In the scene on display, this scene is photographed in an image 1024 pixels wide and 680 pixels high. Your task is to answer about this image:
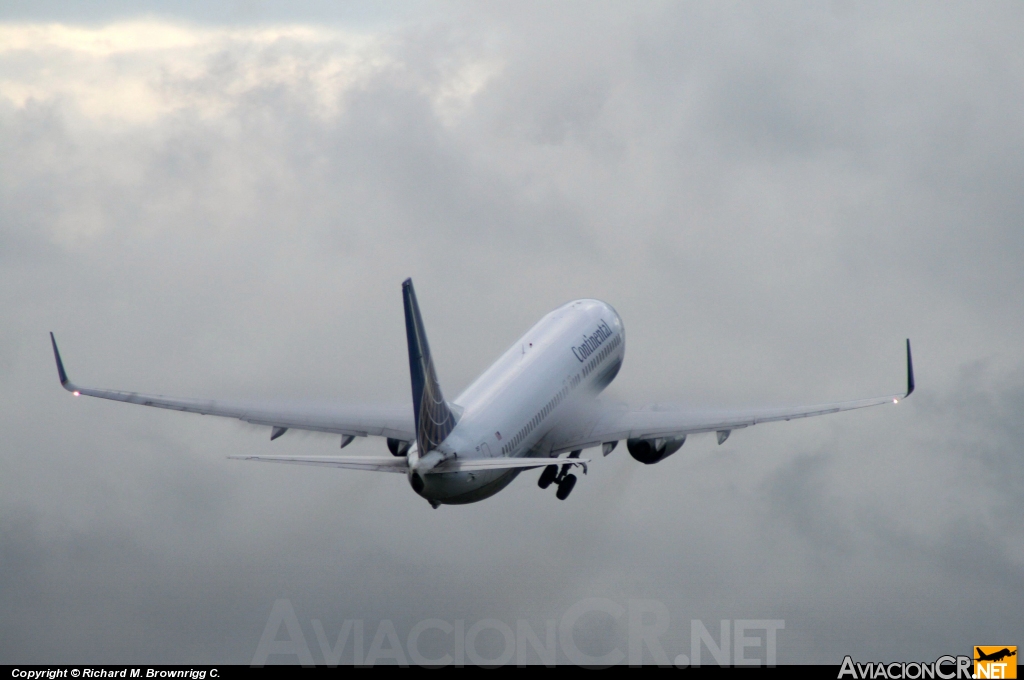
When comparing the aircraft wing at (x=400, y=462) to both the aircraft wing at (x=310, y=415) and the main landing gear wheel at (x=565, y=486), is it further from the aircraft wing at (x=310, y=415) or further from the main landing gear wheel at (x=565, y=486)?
the main landing gear wheel at (x=565, y=486)

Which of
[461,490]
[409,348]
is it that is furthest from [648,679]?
[409,348]

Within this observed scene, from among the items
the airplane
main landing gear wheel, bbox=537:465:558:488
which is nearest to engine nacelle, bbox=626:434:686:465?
the airplane

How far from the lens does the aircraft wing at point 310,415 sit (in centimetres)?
7981

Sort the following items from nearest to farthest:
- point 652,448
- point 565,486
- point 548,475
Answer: point 548,475
point 565,486
point 652,448

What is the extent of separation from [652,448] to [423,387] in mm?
17804

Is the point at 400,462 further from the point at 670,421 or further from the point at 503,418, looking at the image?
the point at 670,421

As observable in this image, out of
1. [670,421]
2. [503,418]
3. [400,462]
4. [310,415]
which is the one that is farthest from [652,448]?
[400,462]

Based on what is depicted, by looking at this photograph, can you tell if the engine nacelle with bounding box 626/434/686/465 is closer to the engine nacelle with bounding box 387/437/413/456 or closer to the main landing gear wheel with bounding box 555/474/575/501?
the main landing gear wheel with bounding box 555/474/575/501

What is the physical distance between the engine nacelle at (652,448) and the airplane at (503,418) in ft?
0.14

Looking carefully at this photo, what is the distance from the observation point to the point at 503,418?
77.9 metres

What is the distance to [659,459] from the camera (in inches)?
3401

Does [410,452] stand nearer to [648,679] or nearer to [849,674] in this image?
[648,679]

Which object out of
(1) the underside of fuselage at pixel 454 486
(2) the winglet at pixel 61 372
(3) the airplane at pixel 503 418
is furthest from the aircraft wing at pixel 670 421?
(2) the winglet at pixel 61 372

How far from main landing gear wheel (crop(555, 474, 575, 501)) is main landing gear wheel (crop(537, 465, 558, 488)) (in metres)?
0.54
